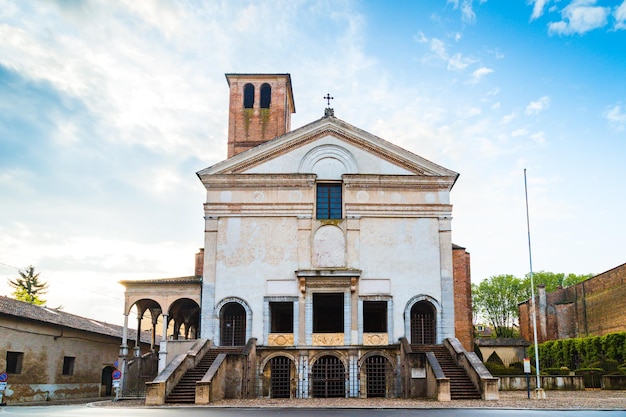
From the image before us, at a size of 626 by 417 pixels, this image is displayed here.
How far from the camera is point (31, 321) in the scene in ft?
102

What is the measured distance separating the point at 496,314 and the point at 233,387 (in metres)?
68.0

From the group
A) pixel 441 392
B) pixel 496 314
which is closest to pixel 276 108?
pixel 441 392

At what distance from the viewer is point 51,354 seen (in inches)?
1291

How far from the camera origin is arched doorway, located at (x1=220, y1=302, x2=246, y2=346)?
3047cm

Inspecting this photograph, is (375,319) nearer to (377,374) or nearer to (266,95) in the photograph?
(377,374)

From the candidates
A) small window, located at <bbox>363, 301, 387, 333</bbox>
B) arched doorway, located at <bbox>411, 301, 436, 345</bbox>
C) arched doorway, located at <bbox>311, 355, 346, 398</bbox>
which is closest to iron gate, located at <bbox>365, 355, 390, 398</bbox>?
arched doorway, located at <bbox>311, 355, 346, 398</bbox>

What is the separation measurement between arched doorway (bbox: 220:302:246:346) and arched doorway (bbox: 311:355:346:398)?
3.80 meters

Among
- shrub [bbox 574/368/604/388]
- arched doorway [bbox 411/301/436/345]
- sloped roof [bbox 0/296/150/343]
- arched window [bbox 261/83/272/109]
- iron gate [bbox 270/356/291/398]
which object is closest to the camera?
iron gate [bbox 270/356/291/398]

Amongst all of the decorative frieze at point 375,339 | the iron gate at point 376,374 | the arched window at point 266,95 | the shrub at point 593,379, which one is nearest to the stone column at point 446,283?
the decorative frieze at point 375,339

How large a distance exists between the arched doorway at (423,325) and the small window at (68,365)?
18.4 meters

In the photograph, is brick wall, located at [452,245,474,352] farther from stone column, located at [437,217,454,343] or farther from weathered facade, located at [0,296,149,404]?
weathered facade, located at [0,296,149,404]

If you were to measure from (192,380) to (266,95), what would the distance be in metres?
21.2

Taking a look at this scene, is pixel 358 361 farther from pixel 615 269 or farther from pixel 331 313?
pixel 615 269

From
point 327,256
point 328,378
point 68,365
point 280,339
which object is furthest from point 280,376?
point 68,365
